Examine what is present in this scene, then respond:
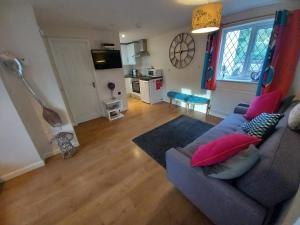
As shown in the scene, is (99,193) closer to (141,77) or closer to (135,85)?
(141,77)

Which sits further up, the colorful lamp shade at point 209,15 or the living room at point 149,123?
the colorful lamp shade at point 209,15

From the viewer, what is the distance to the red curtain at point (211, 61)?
112 inches

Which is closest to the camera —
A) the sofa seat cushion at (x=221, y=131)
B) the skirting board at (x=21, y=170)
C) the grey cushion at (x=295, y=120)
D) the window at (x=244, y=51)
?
the grey cushion at (x=295, y=120)

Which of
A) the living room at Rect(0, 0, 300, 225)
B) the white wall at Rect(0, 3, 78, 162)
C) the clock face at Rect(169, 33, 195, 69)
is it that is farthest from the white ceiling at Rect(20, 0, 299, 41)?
the clock face at Rect(169, 33, 195, 69)

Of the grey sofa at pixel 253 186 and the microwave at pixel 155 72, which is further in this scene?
the microwave at pixel 155 72

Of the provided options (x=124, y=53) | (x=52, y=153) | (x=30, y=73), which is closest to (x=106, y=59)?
(x=30, y=73)

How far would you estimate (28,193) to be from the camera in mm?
1701

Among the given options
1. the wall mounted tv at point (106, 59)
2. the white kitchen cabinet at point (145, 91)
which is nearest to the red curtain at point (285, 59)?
the white kitchen cabinet at point (145, 91)

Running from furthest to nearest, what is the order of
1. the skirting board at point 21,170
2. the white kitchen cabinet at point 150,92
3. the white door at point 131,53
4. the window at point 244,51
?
the white door at point 131,53
the white kitchen cabinet at point 150,92
the window at point 244,51
the skirting board at point 21,170

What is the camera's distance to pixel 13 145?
190 cm

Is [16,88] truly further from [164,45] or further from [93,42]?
[164,45]

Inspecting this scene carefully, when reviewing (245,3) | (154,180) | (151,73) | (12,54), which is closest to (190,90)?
(151,73)

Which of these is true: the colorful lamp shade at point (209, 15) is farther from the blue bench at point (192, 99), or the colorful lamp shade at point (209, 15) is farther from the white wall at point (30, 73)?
the white wall at point (30, 73)

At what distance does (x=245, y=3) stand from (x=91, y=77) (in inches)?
136
